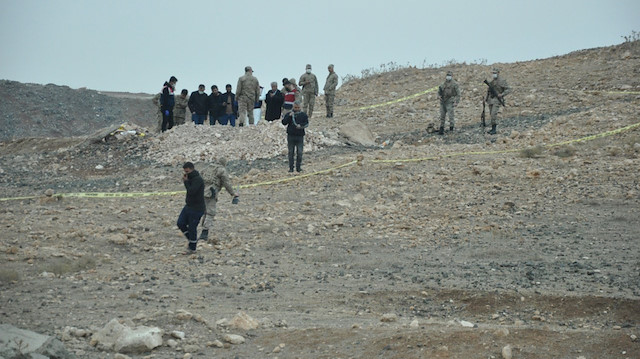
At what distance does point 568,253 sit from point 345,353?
574cm

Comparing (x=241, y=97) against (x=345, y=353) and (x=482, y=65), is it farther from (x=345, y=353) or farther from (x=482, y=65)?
(x=345, y=353)

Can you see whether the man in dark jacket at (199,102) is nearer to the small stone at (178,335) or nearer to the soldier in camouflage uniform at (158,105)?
the soldier in camouflage uniform at (158,105)

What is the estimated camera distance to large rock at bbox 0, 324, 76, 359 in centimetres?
757

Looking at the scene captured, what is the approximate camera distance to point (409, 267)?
12.6m

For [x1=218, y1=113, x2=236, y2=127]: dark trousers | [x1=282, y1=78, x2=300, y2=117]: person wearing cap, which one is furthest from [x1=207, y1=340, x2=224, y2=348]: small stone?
[x1=218, y1=113, x2=236, y2=127]: dark trousers

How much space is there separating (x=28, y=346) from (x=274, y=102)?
56.7 ft

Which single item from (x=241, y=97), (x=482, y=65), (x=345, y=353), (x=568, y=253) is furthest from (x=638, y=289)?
(x=482, y=65)

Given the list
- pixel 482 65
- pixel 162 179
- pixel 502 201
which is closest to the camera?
pixel 502 201

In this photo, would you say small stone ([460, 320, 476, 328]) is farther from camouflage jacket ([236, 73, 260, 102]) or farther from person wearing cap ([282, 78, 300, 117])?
camouflage jacket ([236, 73, 260, 102])

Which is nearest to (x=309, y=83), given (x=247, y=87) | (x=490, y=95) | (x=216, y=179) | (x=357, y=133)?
(x=247, y=87)

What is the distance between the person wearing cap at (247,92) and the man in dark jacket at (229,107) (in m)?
0.47

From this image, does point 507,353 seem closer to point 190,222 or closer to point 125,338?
point 125,338

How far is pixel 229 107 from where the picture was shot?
2519 cm

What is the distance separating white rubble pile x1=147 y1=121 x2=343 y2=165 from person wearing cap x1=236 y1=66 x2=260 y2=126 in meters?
0.66
